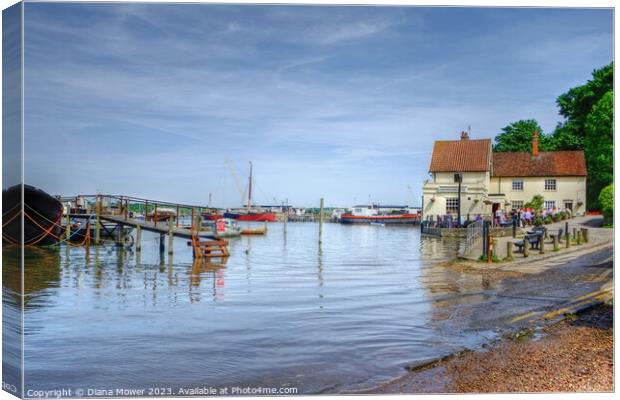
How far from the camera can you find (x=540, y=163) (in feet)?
42.8

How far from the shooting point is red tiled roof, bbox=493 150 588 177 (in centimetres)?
1262

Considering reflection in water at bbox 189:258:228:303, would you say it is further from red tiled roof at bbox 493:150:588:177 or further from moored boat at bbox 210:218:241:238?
moored boat at bbox 210:218:241:238

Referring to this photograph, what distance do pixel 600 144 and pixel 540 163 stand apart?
2.19m

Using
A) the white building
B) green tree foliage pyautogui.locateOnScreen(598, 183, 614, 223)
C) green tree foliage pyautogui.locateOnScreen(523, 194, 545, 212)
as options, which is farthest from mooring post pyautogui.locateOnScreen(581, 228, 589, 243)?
green tree foliage pyautogui.locateOnScreen(598, 183, 614, 223)

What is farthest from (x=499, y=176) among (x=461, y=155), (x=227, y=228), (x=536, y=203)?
(x=227, y=228)

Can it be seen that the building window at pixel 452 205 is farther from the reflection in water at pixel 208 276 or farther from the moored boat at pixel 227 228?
the moored boat at pixel 227 228

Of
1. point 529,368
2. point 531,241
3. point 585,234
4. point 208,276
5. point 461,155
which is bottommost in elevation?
point 208,276

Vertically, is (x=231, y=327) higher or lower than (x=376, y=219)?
lower

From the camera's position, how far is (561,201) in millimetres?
14781

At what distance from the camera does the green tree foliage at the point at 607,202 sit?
35.4 ft

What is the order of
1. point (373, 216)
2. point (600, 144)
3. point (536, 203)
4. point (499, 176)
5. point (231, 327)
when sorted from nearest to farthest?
point (231, 327) < point (600, 144) < point (499, 176) < point (536, 203) < point (373, 216)

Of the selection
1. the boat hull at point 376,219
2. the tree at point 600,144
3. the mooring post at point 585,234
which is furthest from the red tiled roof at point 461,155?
the boat hull at point 376,219

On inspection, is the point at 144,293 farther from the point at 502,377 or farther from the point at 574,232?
the point at 574,232

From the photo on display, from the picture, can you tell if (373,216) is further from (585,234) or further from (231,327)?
(231,327)
